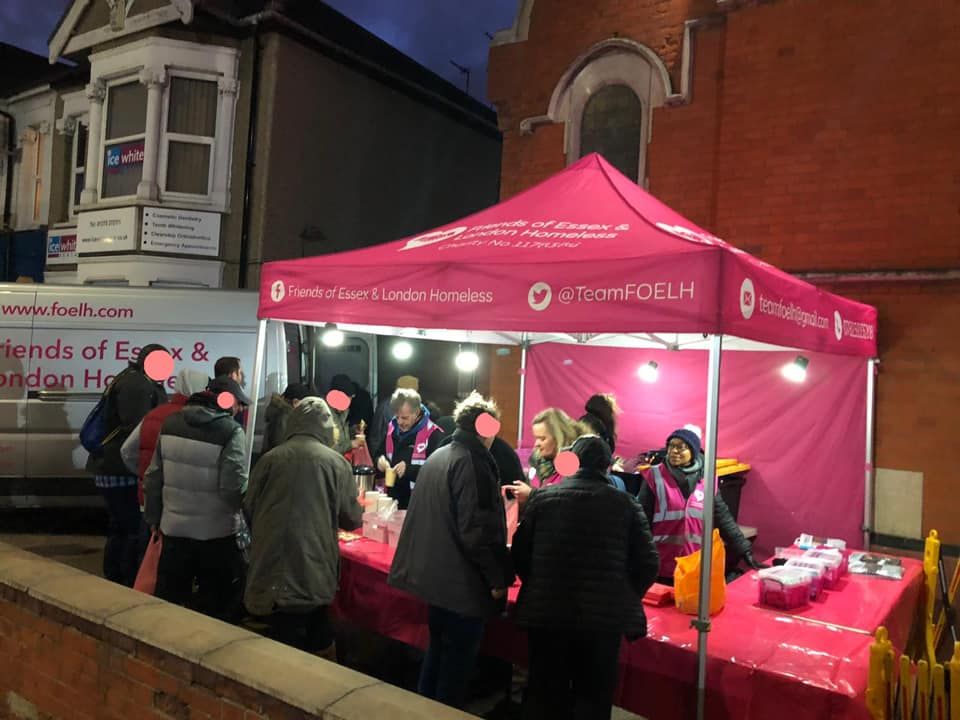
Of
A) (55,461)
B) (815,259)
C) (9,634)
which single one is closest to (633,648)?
(9,634)

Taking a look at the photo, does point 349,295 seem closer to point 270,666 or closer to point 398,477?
point 398,477

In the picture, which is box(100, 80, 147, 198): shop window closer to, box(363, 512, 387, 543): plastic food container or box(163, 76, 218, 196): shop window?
box(163, 76, 218, 196): shop window

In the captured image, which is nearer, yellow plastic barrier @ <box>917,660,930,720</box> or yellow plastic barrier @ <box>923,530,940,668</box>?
yellow plastic barrier @ <box>917,660,930,720</box>

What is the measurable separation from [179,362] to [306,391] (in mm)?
2028

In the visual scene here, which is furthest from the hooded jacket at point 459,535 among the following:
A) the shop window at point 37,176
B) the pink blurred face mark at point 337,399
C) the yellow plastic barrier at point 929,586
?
A: the shop window at point 37,176

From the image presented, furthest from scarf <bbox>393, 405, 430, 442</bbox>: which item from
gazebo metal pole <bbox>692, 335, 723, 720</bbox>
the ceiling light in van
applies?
gazebo metal pole <bbox>692, 335, 723, 720</bbox>

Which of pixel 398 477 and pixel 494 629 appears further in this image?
pixel 398 477

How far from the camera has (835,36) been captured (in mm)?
6887

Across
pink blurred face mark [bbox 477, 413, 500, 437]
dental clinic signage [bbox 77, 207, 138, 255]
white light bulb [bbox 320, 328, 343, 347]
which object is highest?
dental clinic signage [bbox 77, 207, 138, 255]

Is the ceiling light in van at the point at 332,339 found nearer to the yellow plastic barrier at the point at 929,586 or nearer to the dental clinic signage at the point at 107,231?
the dental clinic signage at the point at 107,231

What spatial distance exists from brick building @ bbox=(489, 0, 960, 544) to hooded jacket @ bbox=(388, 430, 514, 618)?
427cm

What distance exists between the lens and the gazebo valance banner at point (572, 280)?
11.8 ft

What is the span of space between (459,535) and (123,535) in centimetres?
340

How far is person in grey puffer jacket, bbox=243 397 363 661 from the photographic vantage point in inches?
157
